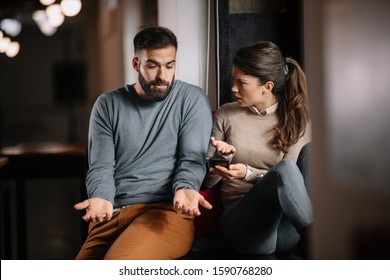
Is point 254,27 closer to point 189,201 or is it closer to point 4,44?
point 189,201

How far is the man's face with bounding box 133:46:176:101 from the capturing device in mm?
1137

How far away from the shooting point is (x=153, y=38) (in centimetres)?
114

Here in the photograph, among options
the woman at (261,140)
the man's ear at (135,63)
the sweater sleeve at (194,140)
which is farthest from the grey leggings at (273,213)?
the man's ear at (135,63)

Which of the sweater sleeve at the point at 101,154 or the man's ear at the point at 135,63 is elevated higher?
the man's ear at the point at 135,63

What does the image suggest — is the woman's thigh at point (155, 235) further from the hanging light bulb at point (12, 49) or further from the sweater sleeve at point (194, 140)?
the hanging light bulb at point (12, 49)

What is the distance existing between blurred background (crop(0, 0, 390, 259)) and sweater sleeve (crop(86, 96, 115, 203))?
3 cm

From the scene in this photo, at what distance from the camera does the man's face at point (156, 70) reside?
1137mm

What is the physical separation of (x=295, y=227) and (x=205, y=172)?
218 mm

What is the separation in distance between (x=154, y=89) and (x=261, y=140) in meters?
0.24

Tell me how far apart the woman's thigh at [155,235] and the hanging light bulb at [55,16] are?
0.43 m

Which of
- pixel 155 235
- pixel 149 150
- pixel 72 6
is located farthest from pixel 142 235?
pixel 72 6

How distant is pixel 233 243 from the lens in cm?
118
